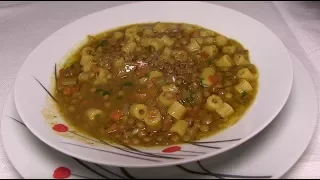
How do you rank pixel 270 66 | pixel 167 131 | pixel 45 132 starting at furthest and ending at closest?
pixel 270 66 → pixel 167 131 → pixel 45 132

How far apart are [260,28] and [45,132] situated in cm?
163

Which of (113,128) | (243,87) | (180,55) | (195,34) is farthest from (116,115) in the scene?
(195,34)

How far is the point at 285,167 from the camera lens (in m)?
2.22

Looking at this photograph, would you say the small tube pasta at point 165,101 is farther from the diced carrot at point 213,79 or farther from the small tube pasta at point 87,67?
the small tube pasta at point 87,67

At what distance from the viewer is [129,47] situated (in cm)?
322

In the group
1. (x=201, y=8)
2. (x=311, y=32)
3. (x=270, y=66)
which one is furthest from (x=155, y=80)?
(x=311, y=32)

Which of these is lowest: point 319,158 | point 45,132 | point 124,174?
point 319,158

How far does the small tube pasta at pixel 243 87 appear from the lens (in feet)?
9.01

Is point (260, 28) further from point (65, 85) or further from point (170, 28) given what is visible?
point (65, 85)

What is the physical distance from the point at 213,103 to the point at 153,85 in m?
0.40

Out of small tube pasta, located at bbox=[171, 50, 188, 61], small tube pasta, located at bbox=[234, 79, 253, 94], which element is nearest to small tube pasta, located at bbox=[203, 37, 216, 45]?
small tube pasta, located at bbox=[171, 50, 188, 61]

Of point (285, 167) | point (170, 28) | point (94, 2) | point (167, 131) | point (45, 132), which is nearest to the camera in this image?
point (285, 167)

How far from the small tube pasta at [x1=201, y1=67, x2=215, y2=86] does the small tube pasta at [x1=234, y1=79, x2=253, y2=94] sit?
7.2 inches

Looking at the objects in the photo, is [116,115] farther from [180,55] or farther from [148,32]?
[148,32]
